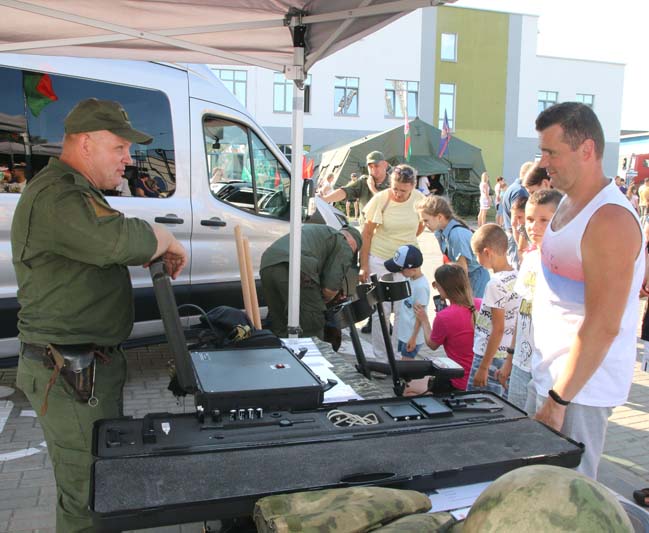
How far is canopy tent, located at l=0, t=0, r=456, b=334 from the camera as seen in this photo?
334cm

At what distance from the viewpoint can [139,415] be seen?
4387mm

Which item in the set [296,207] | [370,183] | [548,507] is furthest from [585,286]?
[370,183]

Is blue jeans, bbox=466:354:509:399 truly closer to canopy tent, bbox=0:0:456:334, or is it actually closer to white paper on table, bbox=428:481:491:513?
canopy tent, bbox=0:0:456:334

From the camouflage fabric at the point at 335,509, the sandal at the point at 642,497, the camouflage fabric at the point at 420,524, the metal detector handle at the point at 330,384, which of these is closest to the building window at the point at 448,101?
the sandal at the point at 642,497

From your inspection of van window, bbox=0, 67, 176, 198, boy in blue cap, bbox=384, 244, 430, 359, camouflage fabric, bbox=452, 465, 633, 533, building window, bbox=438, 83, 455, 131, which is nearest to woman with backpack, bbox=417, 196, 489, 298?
boy in blue cap, bbox=384, 244, 430, 359

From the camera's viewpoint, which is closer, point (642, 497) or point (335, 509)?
point (335, 509)

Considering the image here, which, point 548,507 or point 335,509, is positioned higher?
point 548,507

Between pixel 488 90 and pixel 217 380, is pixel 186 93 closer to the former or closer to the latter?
pixel 217 380

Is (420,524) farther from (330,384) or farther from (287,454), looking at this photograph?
(330,384)

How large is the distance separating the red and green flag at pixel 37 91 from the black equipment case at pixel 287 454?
332 centimetres

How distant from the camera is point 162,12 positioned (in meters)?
3.52

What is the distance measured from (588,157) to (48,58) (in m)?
3.92

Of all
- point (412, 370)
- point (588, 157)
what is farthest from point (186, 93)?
point (588, 157)

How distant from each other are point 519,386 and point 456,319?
4.07ft
